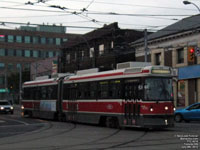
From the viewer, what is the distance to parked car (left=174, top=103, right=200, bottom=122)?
26369 mm

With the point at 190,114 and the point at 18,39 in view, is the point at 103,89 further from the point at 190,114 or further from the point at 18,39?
the point at 18,39

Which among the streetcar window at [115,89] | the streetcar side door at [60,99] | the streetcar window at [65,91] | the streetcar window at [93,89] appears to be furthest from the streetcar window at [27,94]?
the streetcar window at [115,89]

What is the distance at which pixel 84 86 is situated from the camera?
23875 mm

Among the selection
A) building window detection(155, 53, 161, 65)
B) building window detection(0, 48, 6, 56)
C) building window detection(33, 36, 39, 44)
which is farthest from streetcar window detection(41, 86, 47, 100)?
building window detection(33, 36, 39, 44)

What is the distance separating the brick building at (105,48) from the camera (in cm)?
4678

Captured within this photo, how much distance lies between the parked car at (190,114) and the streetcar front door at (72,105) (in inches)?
297

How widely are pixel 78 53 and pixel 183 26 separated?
20.9 m

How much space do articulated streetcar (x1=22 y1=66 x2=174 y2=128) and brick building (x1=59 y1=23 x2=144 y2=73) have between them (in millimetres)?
16973

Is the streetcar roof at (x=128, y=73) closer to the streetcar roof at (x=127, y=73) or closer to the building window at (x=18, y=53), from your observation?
the streetcar roof at (x=127, y=73)

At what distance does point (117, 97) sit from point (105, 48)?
29.8 metres

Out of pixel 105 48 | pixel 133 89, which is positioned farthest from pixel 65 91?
pixel 105 48

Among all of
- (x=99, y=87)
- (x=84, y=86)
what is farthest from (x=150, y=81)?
(x=84, y=86)

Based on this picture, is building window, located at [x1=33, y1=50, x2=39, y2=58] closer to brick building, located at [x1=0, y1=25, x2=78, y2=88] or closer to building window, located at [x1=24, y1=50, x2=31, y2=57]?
brick building, located at [x1=0, y1=25, x2=78, y2=88]

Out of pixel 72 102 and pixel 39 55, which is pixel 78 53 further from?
pixel 39 55
